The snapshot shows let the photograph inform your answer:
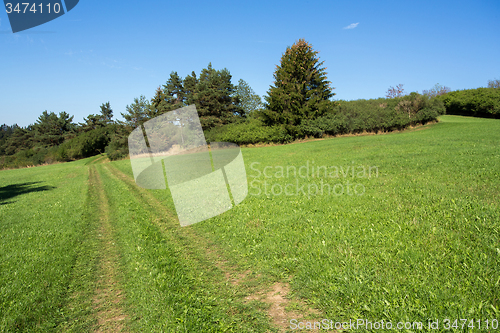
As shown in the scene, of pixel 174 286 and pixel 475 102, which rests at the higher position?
pixel 475 102

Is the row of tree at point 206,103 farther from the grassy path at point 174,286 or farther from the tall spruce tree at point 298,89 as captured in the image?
the grassy path at point 174,286

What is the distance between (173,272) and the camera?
463 cm

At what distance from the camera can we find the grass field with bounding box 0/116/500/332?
333 cm

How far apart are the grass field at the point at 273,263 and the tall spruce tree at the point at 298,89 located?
33.5 meters

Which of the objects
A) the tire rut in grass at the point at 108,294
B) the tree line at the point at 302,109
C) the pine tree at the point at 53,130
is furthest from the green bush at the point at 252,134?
the pine tree at the point at 53,130

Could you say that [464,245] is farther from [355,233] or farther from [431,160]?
[431,160]

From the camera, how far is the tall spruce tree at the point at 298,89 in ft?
134

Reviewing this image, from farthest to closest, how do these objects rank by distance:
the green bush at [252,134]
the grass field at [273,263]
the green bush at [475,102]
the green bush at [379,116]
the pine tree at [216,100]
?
the pine tree at [216,100], the green bush at [252,134], the green bush at [475,102], the green bush at [379,116], the grass field at [273,263]

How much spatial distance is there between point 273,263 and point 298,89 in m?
39.8

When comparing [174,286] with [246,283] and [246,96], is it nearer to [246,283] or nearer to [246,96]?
[246,283]

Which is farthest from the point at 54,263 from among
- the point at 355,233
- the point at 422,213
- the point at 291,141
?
the point at 291,141

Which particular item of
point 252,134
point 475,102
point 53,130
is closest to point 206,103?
point 252,134

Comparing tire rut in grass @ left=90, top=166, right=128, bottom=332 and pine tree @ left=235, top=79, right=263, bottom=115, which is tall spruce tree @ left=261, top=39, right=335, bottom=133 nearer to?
pine tree @ left=235, top=79, right=263, bottom=115

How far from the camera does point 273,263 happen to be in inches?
190
